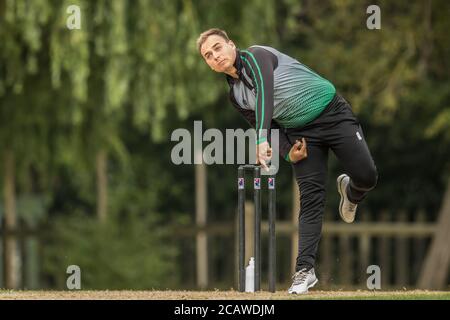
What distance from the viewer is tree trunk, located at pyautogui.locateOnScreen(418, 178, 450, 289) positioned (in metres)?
16.9

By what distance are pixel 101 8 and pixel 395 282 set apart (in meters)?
6.41

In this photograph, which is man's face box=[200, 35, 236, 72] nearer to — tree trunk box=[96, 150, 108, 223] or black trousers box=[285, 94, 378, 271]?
black trousers box=[285, 94, 378, 271]

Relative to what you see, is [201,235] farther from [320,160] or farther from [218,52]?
[218,52]

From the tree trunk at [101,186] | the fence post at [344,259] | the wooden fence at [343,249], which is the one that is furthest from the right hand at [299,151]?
the tree trunk at [101,186]

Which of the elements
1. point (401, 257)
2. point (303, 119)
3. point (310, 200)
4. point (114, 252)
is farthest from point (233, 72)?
point (401, 257)

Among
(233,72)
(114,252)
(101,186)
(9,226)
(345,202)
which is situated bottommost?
(114,252)

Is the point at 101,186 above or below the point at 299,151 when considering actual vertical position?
below

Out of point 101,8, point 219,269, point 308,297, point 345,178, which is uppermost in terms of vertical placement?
point 101,8

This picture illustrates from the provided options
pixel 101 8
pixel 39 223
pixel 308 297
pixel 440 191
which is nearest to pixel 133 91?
pixel 101 8

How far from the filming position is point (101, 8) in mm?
14430

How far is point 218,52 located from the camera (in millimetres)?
7258

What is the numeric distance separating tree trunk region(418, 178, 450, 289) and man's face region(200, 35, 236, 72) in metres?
10.1

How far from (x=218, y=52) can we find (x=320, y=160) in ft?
3.05
